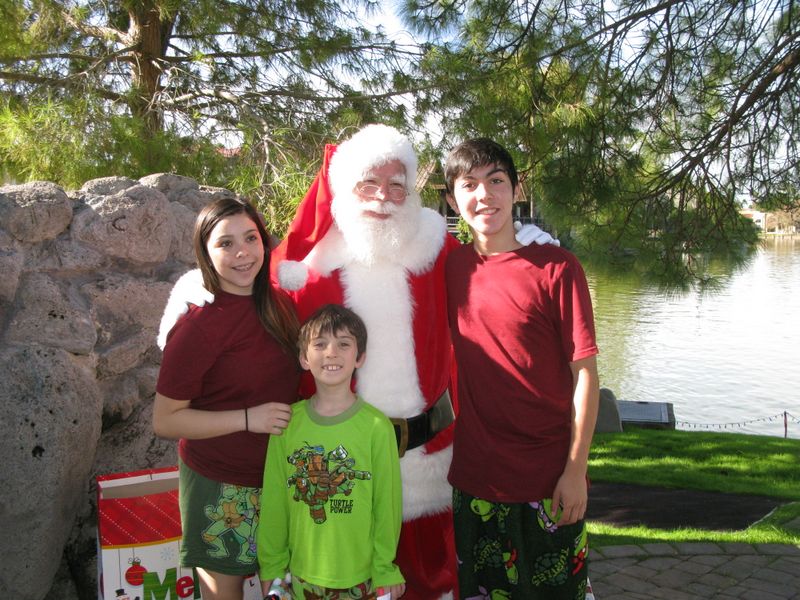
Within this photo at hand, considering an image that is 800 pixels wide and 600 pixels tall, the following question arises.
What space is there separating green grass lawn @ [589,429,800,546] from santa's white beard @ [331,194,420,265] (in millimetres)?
2395

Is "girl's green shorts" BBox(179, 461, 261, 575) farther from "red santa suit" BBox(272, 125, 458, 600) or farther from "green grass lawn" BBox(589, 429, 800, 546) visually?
"green grass lawn" BBox(589, 429, 800, 546)

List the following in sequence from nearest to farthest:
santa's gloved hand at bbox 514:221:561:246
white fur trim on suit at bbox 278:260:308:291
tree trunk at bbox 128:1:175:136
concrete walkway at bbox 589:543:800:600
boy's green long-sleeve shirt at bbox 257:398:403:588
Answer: boy's green long-sleeve shirt at bbox 257:398:403:588 < santa's gloved hand at bbox 514:221:561:246 < white fur trim on suit at bbox 278:260:308:291 < concrete walkway at bbox 589:543:800:600 < tree trunk at bbox 128:1:175:136

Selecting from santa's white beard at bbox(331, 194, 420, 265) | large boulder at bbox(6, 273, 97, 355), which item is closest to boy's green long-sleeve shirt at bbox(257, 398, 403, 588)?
santa's white beard at bbox(331, 194, 420, 265)

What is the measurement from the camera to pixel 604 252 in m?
5.39

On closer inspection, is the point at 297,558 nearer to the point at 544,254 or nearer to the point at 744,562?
the point at 544,254

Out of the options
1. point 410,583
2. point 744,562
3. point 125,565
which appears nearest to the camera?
point 125,565

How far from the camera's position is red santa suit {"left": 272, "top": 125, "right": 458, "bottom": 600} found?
235 centimetres

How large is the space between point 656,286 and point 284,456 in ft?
13.8

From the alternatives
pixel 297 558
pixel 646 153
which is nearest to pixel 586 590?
pixel 297 558

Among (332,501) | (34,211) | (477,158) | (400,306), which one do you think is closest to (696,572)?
(400,306)

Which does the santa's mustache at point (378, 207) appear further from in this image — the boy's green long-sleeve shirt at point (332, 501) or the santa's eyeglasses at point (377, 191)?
the boy's green long-sleeve shirt at point (332, 501)

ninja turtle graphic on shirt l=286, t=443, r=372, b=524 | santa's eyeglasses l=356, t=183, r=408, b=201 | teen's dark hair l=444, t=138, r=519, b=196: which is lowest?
ninja turtle graphic on shirt l=286, t=443, r=372, b=524

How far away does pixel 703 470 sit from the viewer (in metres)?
6.19

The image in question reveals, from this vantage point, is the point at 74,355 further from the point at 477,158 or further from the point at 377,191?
the point at 477,158
